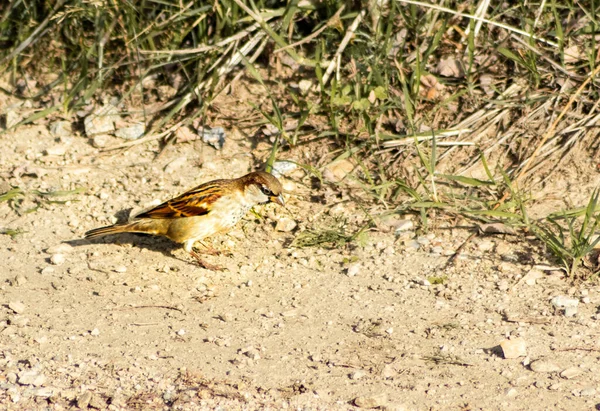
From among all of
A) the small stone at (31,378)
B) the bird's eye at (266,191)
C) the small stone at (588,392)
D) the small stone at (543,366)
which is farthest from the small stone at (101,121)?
the small stone at (588,392)

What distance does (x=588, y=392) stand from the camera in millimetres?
4484

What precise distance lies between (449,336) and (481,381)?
518mm

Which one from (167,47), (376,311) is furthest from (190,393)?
(167,47)

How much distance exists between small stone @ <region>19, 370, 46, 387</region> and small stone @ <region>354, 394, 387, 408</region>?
176 cm

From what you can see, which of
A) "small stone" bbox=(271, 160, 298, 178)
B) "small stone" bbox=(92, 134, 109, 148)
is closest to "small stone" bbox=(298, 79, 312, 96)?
"small stone" bbox=(271, 160, 298, 178)

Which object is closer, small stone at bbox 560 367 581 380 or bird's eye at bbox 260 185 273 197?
small stone at bbox 560 367 581 380

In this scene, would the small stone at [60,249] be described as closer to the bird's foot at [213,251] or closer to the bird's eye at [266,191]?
the bird's foot at [213,251]

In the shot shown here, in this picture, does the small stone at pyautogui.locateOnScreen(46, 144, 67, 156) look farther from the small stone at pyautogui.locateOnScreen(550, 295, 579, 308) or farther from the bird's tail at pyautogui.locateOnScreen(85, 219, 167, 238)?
the small stone at pyautogui.locateOnScreen(550, 295, 579, 308)

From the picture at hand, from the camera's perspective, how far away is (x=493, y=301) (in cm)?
553

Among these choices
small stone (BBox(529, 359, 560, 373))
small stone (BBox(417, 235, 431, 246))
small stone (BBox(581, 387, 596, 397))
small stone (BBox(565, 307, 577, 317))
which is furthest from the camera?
small stone (BBox(417, 235, 431, 246))

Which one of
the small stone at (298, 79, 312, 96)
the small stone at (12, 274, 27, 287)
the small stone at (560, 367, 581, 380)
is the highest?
the small stone at (298, 79, 312, 96)

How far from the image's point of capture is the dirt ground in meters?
4.68

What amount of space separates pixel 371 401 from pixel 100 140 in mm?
4135

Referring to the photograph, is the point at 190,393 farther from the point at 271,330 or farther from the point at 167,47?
the point at 167,47
